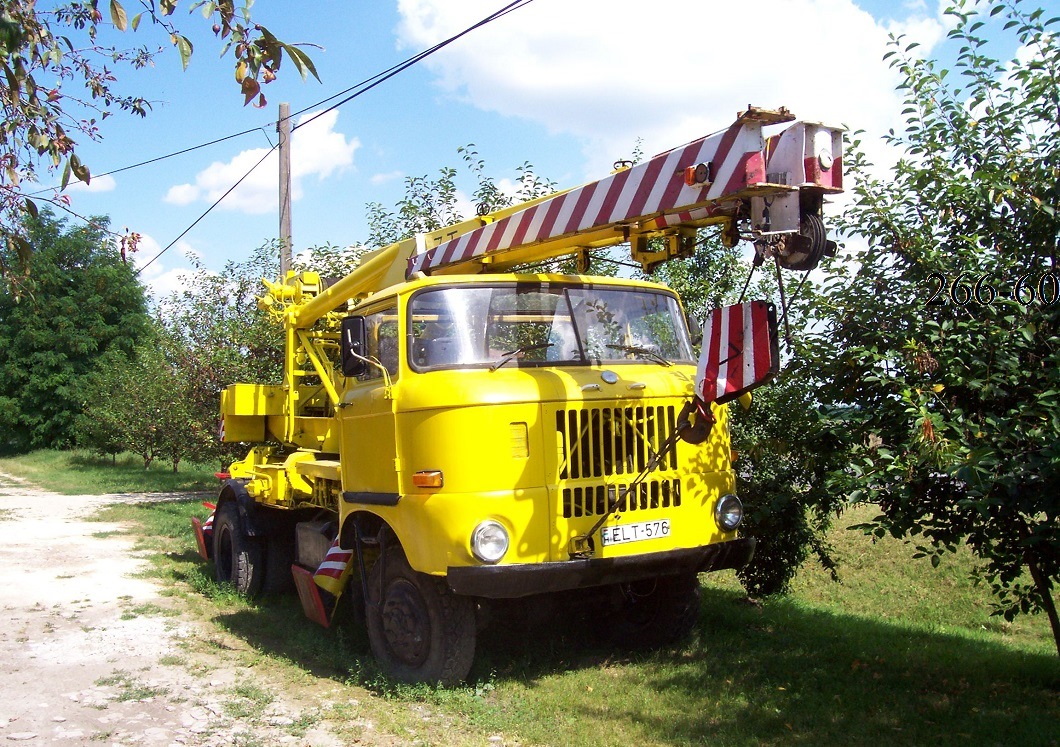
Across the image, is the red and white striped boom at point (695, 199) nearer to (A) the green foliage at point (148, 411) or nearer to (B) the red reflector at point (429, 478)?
(B) the red reflector at point (429, 478)

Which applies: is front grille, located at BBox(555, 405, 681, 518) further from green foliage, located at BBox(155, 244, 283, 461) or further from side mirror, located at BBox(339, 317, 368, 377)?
green foliage, located at BBox(155, 244, 283, 461)

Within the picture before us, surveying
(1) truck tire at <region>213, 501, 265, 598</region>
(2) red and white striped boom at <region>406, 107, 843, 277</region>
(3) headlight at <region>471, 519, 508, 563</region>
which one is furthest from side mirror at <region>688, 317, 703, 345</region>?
(1) truck tire at <region>213, 501, 265, 598</region>

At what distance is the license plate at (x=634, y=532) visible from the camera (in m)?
5.56

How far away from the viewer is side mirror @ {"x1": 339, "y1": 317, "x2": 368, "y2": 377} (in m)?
6.10

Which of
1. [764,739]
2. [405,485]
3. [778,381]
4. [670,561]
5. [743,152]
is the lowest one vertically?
[764,739]

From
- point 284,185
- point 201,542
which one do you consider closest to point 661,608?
point 201,542

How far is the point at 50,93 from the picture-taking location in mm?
3896

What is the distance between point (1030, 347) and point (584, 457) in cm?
263

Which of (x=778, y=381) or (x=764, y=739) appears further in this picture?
(x=778, y=381)

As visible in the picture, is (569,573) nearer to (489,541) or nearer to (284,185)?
(489,541)

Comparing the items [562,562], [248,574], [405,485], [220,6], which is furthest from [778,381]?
[248,574]

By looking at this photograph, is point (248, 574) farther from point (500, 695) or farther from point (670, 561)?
point (670, 561)

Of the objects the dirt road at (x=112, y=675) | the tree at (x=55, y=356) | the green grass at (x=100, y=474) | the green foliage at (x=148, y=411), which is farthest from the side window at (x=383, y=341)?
the tree at (x=55, y=356)

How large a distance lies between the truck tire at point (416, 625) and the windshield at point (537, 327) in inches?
54.3
